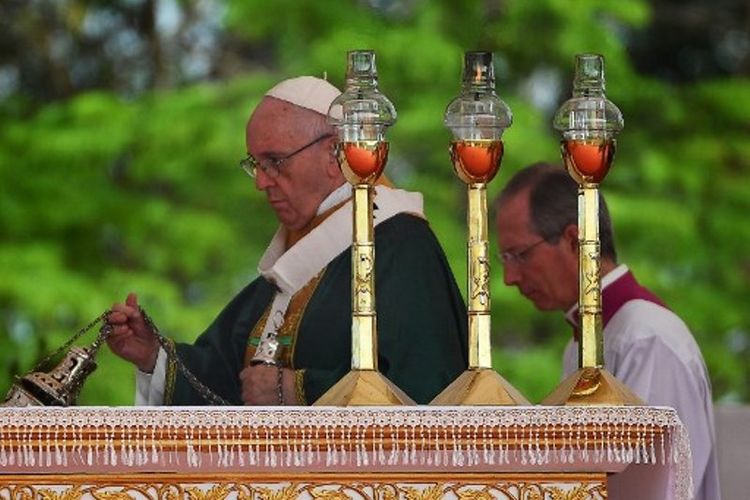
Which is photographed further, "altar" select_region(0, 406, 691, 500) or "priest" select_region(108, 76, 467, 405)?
"priest" select_region(108, 76, 467, 405)

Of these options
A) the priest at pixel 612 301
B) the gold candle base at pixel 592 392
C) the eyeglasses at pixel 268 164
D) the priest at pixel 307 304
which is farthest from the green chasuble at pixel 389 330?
the gold candle base at pixel 592 392

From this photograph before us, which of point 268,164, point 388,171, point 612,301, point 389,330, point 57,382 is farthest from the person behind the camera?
point 388,171

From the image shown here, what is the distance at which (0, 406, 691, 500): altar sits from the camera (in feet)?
12.3

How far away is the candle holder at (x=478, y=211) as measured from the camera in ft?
12.8

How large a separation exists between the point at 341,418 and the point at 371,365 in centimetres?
21

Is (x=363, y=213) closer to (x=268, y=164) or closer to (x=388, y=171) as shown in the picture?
(x=268, y=164)

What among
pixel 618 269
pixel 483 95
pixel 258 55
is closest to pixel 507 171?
pixel 258 55

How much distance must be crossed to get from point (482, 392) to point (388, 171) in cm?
914

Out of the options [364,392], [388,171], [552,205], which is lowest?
[364,392]

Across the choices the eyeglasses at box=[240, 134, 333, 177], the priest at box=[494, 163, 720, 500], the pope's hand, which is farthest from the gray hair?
the pope's hand

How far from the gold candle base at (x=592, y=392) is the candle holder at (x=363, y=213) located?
28cm

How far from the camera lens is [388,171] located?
12992mm

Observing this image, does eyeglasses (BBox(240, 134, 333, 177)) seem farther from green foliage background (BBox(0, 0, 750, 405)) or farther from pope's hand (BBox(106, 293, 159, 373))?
green foliage background (BBox(0, 0, 750, 405))

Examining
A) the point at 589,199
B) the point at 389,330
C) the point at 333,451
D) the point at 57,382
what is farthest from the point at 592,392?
the point at 57,382
